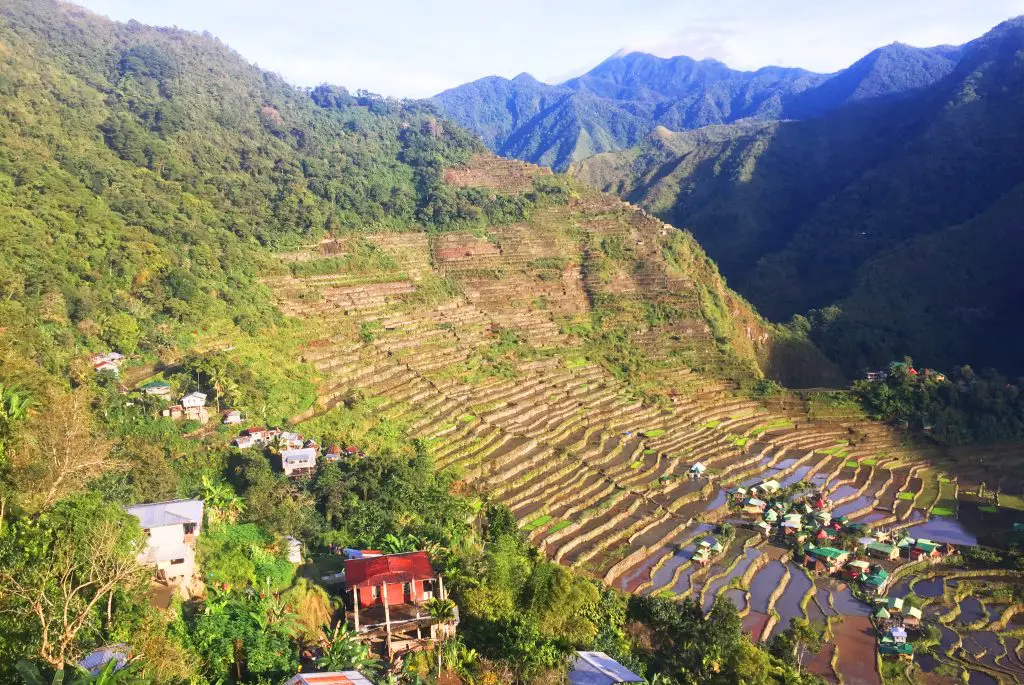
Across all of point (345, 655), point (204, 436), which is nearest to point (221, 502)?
point (204, 436)

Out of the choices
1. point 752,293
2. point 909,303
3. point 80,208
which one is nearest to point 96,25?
point 80,208

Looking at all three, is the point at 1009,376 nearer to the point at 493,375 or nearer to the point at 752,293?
the point at 752,293

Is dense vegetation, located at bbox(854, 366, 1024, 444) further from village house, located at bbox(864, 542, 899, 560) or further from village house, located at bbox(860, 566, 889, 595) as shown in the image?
village house, located at bbox(860, 566, 889, 595)

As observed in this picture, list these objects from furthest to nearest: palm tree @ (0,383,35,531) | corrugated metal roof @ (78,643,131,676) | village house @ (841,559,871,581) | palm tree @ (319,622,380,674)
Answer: village house @ (841,559,871,581) < palm tree @ (0,383,35,531) < palm tree @ (319,622,380,674) < corrugated metal roof @ (78,643,131,676)

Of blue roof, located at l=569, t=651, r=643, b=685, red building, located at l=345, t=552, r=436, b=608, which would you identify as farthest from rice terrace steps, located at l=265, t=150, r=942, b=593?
red building, located at l=345, t=552, r=436, b=608

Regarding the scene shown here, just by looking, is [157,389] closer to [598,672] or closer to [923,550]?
[598,672]

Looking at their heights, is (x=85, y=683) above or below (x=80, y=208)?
below

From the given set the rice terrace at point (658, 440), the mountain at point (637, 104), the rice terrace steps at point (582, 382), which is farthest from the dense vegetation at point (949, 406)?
the mountain at point (637, 104)
